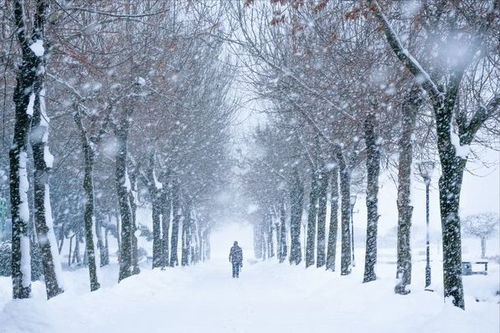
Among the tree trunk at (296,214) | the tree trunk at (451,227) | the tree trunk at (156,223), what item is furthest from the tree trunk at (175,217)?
the tree trunk at (451,227)

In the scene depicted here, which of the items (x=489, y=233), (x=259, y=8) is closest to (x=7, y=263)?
(x=259, y=8)

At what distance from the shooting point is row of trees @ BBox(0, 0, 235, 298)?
841 centimetres

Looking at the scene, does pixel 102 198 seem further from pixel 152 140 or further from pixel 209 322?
pixel 209 322

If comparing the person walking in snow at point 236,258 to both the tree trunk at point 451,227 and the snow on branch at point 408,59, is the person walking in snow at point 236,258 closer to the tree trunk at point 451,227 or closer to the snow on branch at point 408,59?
the tree trunk at point 451,227

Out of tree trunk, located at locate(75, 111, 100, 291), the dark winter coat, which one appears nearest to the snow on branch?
tree trunk, located at locate(75, 111, 100, 291)

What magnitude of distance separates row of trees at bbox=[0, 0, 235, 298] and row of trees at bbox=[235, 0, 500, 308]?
2389 mm

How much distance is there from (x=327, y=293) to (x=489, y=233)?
5402 cm

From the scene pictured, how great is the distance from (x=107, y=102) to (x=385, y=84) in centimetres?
781

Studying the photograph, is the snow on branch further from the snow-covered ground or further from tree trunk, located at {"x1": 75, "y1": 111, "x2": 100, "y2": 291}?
tree trunk, located at {"x1": 75, "y1": 111, "x2": 100, "y2": 291}

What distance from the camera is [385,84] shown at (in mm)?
13477

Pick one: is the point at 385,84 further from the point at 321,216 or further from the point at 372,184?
the point at 321,216

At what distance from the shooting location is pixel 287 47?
17188mm

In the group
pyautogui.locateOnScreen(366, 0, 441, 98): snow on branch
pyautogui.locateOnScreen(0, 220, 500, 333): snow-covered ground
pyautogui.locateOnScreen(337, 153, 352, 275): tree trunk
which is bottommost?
pyautogui.locateOnScreen(0, 220, 500, 333): snow-covered ground

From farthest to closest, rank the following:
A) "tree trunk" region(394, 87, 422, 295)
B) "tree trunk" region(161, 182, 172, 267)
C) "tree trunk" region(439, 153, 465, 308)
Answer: "tree trunk" region(161, 182, 172, 267)
"tree trunk" region(394, 87, 422, 295)
"tree trunk" region(439, 153, 465, 308)
